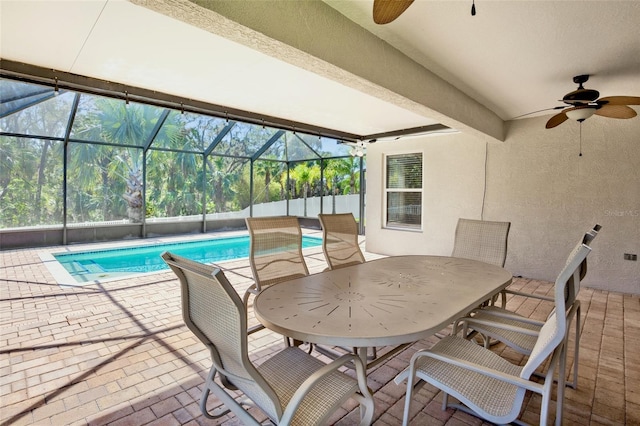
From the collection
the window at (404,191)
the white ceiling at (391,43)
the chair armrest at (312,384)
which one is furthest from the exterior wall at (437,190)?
the chair armrest at (312,384)

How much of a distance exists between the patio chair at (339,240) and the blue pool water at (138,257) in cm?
404

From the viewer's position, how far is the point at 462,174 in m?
5.98

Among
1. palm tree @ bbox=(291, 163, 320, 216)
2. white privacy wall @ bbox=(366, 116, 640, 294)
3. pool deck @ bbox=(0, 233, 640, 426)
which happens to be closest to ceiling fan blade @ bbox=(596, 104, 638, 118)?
white privacy wall @ bbox=(366, 116, 640, 294)

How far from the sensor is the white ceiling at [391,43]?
2.29 meters

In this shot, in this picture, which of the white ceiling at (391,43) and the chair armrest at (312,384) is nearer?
the chair armrest at (312,384)

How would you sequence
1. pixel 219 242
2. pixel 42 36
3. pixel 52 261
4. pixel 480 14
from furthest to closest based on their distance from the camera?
pixel 219 242 → pixel 52 261 → pixel 42 36 → pixel 480 14

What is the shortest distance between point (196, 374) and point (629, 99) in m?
4.20

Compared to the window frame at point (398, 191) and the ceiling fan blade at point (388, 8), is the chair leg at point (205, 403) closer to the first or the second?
the ceiling fan blade at point (388, 8)

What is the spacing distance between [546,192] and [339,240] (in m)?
3.79

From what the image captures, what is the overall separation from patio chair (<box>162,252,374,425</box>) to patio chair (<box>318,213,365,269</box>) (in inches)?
65.1

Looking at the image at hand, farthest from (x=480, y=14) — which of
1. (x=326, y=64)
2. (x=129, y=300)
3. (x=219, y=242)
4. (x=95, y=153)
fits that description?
(x=95, y=153)

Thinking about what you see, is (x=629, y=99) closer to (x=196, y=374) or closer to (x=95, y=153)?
(x=196, y=374)

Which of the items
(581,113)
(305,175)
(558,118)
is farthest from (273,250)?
(305,175)

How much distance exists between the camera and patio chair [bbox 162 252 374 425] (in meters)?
1.16
